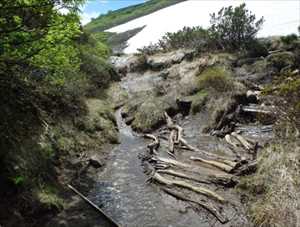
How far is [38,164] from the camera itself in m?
11.4

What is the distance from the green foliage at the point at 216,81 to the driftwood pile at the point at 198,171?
429 cm

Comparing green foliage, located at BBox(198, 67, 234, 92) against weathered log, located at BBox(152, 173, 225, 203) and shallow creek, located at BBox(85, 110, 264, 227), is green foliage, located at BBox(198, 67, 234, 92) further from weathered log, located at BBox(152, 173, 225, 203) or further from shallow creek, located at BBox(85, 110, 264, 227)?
weathered log, located at BBox(152, 173, 225, 203)

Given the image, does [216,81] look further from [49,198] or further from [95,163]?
[49,198]

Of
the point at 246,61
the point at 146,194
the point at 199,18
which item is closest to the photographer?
the point at 146,194

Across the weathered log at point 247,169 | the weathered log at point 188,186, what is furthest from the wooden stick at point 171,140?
the weathered log at point 247,169

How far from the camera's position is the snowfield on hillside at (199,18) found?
1578 inches

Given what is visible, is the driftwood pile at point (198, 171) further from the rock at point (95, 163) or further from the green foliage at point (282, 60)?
the green foliage at point (282, 60)

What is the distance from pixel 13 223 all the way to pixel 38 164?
261 cm

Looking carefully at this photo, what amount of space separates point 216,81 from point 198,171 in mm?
8515

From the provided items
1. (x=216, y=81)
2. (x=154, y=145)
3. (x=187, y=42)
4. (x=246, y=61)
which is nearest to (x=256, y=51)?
(x=246, y=61)

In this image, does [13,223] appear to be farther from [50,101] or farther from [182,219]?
[50,101]

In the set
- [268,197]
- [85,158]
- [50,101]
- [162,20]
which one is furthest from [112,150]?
[162,20]

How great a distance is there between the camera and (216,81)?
20.0m

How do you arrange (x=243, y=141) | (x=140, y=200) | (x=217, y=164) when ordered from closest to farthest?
1. (x=140, y=200)
2. (x=217, y=164)
3. (x=243, y=141)
